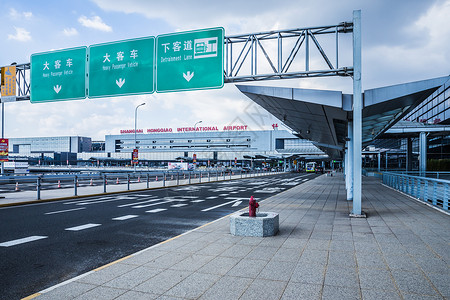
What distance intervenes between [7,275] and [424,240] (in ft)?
27.7

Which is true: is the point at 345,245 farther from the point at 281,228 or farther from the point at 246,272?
the point at 246,272

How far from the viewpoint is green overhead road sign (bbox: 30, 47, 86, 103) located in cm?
1612

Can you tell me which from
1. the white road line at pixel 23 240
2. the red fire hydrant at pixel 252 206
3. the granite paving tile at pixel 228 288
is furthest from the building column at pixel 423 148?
the white road line at pixel 23 240

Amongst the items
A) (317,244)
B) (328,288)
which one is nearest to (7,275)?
(328,288)

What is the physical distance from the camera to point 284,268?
545 centimetres

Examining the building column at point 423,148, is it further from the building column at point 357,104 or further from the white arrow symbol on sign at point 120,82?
the white arrow symbol on sign at point 120,82

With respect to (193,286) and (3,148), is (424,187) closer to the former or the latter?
(193,286)

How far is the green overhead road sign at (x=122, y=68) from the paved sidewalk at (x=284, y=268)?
8.67 metres

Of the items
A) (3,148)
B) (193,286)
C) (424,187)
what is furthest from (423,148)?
(193,286)

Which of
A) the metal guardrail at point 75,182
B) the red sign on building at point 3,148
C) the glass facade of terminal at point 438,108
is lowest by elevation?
the metal guardrail at point 75,182

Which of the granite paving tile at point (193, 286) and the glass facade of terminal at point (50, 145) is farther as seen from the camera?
the glass facade of terminal at point (50, 145)

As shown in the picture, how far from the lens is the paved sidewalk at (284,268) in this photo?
173 inches

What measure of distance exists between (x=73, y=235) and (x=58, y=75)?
36.5 ft

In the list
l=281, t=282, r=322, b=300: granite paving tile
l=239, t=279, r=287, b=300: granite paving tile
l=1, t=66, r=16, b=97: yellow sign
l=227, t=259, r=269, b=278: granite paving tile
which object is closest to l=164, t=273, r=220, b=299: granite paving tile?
l=227, t=259, r=269, b=278: granite paving tile
